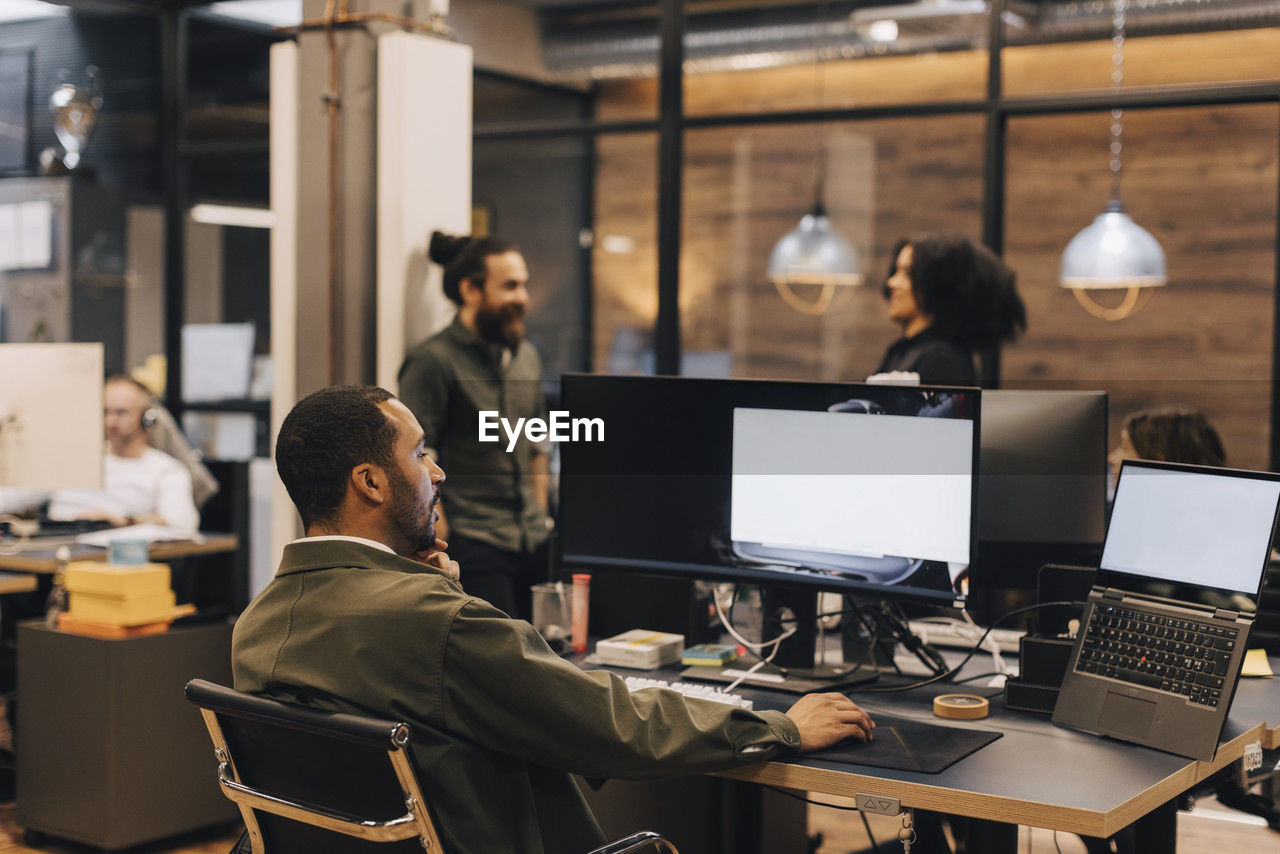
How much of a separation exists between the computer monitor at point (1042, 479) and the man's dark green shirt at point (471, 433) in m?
1.60

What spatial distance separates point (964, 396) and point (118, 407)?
11.2 ft

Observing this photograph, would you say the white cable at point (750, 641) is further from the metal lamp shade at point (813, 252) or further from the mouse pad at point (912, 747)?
the metal lamp shade at point (813, 252)

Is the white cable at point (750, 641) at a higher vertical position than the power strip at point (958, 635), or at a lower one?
higher

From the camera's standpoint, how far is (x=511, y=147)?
19.3ft

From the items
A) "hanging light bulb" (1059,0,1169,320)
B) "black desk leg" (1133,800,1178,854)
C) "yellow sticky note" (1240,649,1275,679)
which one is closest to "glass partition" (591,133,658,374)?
"hanging light bulb" (1059,0,1169,320)

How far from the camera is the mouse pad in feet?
6.01

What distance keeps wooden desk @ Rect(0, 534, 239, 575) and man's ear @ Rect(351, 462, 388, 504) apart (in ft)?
8.43

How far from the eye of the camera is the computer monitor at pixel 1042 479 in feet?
8.18

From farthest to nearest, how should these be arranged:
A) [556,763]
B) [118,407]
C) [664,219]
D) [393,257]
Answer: [664,219] < [118,407] < [393,257] < [556,763]

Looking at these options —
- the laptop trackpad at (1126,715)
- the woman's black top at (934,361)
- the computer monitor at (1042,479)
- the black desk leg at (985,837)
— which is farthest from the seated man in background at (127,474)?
the laptop trackpad at (1126,715)

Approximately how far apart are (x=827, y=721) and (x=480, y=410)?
2029mm

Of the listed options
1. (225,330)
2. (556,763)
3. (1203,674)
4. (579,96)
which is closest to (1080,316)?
(579,96)

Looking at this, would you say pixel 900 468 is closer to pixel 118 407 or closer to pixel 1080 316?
pixel 118 407

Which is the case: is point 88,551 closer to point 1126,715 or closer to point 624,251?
point 624,251
